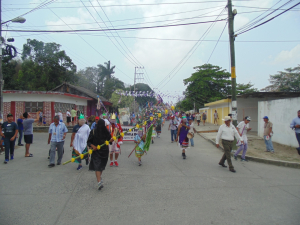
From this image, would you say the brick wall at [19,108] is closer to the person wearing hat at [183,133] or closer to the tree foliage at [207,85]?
the person wearing hat at [183,133]

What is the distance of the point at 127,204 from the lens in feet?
13.5

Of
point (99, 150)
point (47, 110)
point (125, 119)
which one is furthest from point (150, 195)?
point (47, 110)

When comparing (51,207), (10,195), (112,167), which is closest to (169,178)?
(112,167)

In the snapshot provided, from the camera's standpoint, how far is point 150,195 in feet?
15.0

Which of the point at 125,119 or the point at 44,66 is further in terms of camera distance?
the point at 44,66

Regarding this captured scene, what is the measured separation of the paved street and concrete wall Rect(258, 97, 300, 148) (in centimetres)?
415

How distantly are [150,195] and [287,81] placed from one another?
43.5 m

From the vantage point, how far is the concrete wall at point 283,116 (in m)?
10.2

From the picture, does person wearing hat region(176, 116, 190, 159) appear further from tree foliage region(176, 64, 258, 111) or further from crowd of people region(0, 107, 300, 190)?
tree foliage region(176, 64, 258, 111)

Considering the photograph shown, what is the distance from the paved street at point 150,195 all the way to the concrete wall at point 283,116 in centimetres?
415

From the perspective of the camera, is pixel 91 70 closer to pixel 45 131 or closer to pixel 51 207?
pixel 45 131

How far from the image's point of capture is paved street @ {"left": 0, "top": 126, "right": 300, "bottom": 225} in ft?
11.8

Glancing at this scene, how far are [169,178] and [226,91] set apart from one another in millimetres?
36080

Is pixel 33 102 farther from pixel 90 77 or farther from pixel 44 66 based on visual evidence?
pixel 90 77
